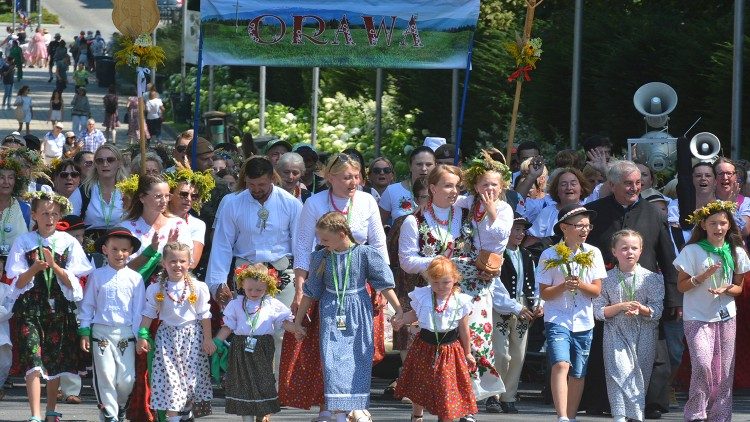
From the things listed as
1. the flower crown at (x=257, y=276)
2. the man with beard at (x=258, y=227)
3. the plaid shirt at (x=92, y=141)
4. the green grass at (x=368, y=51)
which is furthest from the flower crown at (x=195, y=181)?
the plaid shirt at (x=92, y=141)

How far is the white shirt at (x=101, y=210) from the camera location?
1288cm

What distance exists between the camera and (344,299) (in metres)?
10.8

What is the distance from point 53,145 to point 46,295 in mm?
18352

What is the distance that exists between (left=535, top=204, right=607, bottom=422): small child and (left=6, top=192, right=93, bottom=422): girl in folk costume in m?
3.28

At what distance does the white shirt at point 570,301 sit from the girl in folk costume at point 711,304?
60cm

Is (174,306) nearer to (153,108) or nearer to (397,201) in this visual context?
(397,201)

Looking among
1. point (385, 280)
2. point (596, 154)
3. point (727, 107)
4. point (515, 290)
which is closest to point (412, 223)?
point (385, 280)

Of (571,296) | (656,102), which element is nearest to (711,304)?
(571,296)

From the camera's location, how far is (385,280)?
35.5 feet

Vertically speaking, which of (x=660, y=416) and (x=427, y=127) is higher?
(x=427, y=127)

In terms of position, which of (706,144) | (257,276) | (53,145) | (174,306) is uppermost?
(53,145)

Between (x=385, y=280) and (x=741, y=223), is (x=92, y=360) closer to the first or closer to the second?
(x=385, y=280)

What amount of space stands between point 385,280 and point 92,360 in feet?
7.30

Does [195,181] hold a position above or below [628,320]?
above
